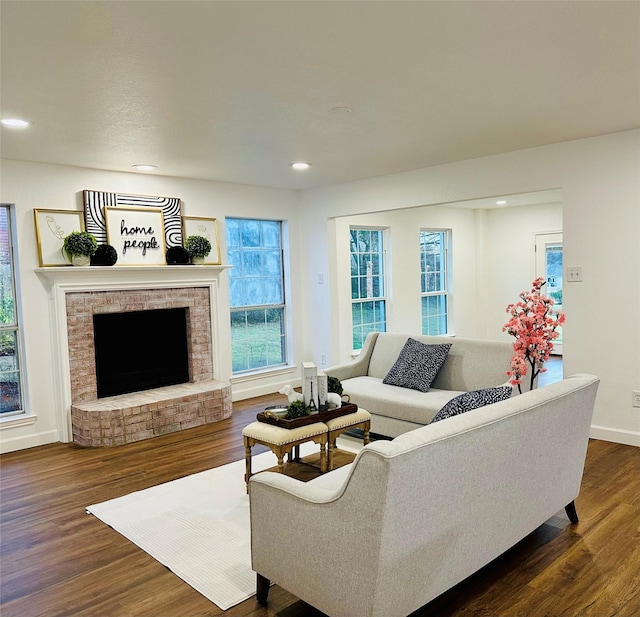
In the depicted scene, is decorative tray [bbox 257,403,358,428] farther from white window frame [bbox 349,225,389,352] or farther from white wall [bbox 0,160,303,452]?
white window frame [bbox 349,225,389,352]

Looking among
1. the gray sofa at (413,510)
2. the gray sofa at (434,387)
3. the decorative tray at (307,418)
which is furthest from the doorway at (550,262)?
the gray sofa at (413,510)

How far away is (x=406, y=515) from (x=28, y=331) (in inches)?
157

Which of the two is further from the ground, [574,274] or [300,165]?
[300,165]

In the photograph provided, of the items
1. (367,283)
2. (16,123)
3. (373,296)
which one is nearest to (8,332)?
(16,123)

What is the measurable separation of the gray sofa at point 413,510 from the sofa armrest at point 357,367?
2.45 m

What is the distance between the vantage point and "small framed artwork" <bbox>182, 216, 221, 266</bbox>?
18.5 feet

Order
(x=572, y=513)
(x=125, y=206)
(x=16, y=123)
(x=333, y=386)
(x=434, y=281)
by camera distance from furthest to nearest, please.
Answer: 1. (x=434, y=281)
2. (x=125, y=206)
3. (x=333, y=386)
4. (x=16, y=123)
5. (x=572, y=513)

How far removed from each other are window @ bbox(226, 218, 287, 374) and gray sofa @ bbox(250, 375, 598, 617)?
12.8ft

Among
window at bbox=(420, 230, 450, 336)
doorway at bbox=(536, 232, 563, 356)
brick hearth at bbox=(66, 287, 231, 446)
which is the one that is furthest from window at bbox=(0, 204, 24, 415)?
doorway at bbox=(536, 232, 563, 356)

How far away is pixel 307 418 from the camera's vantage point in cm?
347

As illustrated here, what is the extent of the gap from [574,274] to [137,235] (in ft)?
12.7

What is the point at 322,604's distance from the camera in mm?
2010

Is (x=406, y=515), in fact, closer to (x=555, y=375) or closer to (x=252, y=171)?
(x=252, y=171)

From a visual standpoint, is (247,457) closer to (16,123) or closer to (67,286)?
(67,286)
